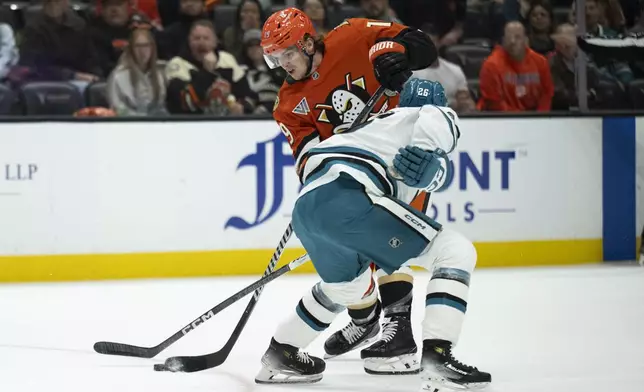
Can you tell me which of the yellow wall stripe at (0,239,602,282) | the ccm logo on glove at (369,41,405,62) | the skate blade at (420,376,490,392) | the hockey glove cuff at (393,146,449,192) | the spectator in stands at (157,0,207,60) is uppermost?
the ccm logo on glove at (369,41,405,62)

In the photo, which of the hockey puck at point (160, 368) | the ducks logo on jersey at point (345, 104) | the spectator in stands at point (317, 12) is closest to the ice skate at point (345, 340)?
the hockey puck at point (160, 368)

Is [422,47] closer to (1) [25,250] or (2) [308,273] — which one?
(2) [308,273]

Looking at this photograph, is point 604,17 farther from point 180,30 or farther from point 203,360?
point 203,360

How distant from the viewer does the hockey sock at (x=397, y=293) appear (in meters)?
Result: 3.19

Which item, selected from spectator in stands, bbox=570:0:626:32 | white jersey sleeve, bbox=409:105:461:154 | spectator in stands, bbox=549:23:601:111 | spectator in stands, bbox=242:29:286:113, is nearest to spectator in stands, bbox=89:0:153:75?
spectator in stands, bbox=242:29:286:113

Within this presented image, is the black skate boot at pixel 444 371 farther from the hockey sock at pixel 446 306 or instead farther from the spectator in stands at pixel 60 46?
the spectator in stands at pixel 60 46

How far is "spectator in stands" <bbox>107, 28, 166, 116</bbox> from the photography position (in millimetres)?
5316

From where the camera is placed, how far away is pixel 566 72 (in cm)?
561

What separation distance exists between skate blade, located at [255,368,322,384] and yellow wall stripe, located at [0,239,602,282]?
229 centimetres

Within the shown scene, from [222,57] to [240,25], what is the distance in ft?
0.72

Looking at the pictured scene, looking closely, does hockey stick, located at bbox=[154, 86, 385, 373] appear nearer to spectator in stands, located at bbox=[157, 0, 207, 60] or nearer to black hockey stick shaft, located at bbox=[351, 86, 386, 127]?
black hockey stick shaft, located at bbox=[351, 86, 386, 127]

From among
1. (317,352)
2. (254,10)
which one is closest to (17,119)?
(254,10)

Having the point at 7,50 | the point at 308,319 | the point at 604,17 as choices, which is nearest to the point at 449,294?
the point at 308,319

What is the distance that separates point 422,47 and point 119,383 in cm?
131
